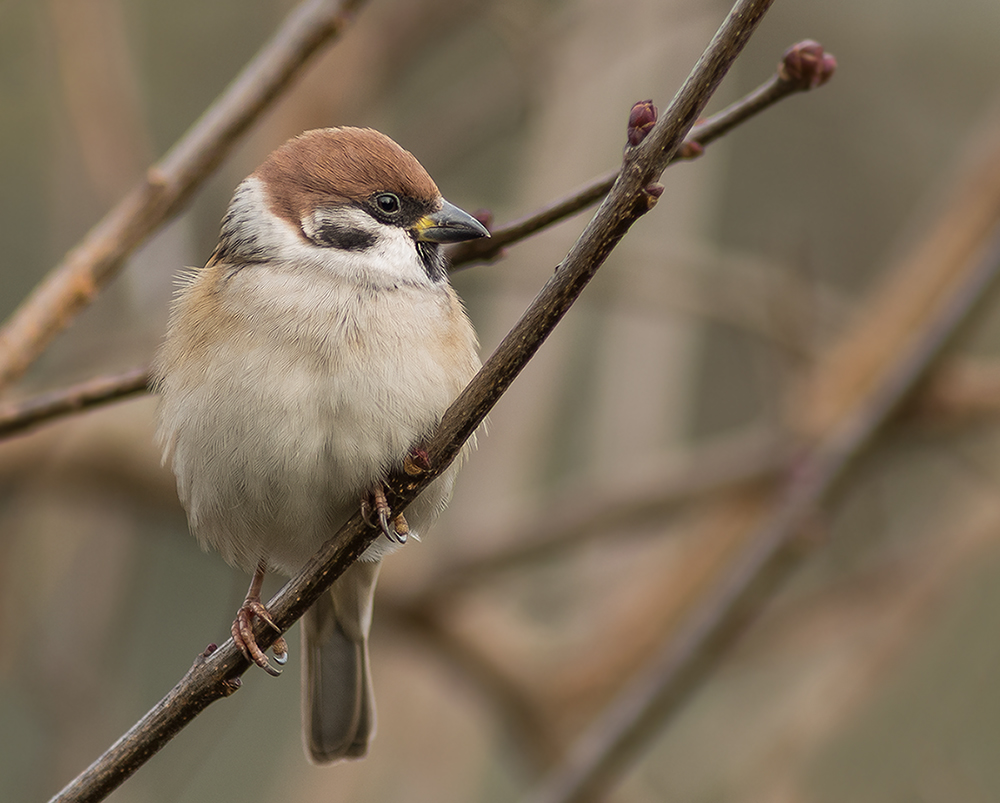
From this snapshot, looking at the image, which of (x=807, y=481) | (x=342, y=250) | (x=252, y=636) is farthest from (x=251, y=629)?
(x=807, y=481)

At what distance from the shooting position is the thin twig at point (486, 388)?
168 centimetres

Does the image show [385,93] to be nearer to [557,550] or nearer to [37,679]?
[557,550]

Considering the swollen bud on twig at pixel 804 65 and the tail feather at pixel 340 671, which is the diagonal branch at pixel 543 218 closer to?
the swollen bud on twig at pixel 804 65

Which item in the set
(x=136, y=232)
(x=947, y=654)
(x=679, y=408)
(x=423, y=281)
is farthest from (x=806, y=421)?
(x=136, y=232)

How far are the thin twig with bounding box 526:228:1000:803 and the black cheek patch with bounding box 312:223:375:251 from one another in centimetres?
145

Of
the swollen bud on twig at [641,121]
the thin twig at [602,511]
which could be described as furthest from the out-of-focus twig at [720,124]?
the thin twig at [602,511]

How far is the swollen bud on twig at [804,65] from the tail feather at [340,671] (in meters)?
1.64

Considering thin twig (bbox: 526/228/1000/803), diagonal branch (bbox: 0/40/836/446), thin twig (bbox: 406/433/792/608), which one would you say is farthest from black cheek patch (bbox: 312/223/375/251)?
thin twig (bbox: 406/433/792/608)

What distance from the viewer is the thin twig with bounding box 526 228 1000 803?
3.23m

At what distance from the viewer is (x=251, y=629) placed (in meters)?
2.32

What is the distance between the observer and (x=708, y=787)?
437cm

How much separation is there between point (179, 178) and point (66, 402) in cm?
57

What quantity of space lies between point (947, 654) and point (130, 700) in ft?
12.1

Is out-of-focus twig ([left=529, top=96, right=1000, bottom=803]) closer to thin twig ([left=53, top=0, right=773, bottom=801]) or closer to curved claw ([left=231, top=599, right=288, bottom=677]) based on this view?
curved claw ([left=231, top=599, right=288, bottom=677])
